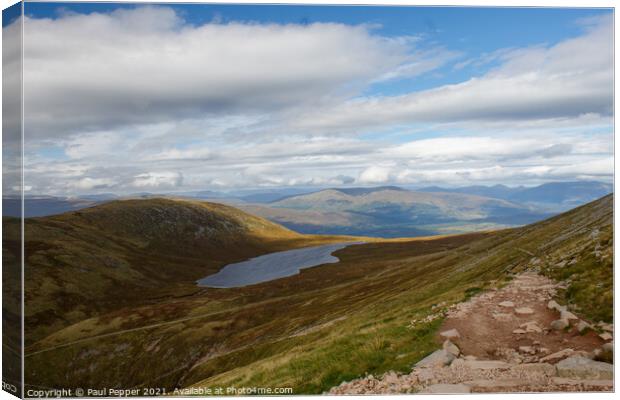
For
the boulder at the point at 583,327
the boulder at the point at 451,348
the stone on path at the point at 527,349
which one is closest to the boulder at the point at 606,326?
the boulder at the point at 583,327

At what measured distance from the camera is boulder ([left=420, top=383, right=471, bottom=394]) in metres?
22.0

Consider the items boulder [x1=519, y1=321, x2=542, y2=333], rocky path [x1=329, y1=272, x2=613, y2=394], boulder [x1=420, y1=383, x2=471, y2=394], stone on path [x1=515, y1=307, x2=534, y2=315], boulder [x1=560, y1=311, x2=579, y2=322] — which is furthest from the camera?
stone on path [x1=515, y1=307, x2=534, y2=315]

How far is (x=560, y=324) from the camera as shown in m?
23.9

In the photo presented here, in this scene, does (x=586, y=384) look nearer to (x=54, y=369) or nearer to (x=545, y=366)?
(x=545, y=366)

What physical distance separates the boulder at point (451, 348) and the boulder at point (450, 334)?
697mm

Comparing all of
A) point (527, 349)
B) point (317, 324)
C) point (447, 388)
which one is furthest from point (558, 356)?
point (317, 324)

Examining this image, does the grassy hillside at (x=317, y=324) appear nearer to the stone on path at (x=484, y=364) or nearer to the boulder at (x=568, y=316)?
the boulder at (x=568, y=316)

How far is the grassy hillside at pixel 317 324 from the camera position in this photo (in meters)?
27.1

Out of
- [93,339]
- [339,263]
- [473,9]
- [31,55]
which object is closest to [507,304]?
[473,9]

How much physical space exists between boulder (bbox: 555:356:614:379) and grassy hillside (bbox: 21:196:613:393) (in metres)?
3.06

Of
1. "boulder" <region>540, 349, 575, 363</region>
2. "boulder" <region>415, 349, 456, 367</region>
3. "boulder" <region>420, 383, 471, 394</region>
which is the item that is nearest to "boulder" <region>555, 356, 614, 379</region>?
"boulder" <region>540, 349, 575, 363</region>

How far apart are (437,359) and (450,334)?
7.55ft

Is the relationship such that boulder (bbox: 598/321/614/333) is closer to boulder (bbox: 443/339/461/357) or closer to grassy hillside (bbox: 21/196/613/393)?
grassy hillside (bbox: 21/196/613/393)

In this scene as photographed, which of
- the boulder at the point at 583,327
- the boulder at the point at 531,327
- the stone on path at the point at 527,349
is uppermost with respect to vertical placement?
the boulder at the point at 583,327
